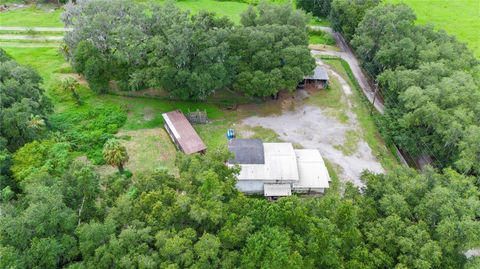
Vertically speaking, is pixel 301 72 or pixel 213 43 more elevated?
pixel 213 43

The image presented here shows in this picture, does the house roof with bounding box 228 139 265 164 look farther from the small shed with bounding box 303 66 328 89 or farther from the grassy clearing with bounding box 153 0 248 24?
the grassy clearing with bounding box 153 0 248 24

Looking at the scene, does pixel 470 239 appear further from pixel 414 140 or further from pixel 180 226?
pixel 180 226

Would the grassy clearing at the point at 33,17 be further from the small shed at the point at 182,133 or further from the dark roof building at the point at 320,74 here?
the dark roof building at the point at 320,74

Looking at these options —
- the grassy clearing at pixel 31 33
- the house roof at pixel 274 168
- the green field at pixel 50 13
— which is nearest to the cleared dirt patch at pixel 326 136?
the house roof at pixel 274 168

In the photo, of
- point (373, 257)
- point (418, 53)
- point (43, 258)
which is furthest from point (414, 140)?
point (43, 258)

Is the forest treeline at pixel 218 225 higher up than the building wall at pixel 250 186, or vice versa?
the forest treeline at pixel 218 225
